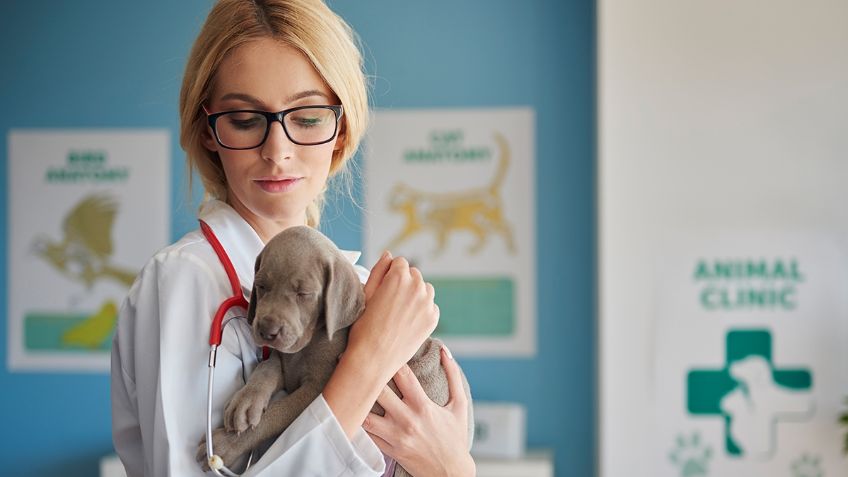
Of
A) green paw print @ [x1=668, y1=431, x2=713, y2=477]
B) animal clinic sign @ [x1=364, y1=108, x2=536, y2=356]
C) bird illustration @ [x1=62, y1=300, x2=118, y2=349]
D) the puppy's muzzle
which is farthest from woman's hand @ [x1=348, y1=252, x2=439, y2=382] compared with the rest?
bird illustration @ [x1=62, y1=300, x2=118, y2=349]

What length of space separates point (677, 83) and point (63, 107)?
2428 millimetres

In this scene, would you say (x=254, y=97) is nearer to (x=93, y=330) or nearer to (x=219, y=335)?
(x=219, y=335)

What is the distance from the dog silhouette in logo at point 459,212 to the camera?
3578 mm

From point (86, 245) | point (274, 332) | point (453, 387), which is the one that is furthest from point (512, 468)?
point (274, 332)

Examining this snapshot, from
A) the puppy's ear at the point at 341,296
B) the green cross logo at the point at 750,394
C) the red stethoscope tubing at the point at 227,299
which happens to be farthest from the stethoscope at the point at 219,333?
the green cross logo at the point at 750,394

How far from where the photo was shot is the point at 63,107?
3.77 m

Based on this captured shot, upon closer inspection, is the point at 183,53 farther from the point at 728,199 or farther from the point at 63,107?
the point at 728,199

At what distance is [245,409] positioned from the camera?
0.99m

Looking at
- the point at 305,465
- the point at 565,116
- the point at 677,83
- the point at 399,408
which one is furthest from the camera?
the point at 565,116

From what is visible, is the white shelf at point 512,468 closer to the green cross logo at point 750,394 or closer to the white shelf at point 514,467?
the white shelf at point 514,467

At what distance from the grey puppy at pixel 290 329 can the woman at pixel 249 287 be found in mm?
27

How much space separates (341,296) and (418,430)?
22cm

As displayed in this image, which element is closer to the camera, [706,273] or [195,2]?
[706,273]

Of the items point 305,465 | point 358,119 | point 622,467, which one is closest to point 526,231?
point 622,467
